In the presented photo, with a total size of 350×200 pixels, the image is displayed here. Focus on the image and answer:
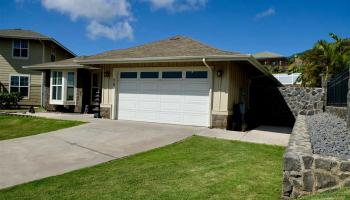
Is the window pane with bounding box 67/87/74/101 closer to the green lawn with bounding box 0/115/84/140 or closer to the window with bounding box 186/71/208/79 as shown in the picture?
the green lawn with bounding box 0/115/84/140

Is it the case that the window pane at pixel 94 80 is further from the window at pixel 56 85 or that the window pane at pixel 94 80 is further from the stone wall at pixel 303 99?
the stone wall at pixel 303 99

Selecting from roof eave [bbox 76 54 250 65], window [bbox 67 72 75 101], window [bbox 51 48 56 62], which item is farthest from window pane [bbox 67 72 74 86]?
window [bbox 51 48 56 62]

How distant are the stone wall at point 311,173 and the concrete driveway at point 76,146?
4460mm

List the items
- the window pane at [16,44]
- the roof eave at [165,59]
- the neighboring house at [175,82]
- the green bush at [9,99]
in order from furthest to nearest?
the window pane at [16,44] → the green bush at [9,99] → the neighboring house at [175,82] → the roof eave at [165,59]

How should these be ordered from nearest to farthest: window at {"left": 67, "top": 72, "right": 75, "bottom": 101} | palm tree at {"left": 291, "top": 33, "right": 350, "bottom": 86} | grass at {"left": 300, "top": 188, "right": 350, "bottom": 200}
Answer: grass at {"left": 300, "top": 188, "right": 350, "bottom": 200} → window at {"left": 67, "top": 72, "right": 75, "bottom": 101} → palm tree at {"left": 291, "top": 33, "right": 350, "bottom": 86}

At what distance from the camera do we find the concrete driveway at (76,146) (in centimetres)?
645

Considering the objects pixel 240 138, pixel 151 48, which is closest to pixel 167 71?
pixel 151 48

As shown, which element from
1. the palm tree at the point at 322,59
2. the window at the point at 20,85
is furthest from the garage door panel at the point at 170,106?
the window at the point at 20,85

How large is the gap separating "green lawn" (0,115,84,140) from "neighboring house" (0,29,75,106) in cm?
929

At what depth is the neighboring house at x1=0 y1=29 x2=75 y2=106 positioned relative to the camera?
23156 millimetres

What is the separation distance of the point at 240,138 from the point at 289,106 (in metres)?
7.64

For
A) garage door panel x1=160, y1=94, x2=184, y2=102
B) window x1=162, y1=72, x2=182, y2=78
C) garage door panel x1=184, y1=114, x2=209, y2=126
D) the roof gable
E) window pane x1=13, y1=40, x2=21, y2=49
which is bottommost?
garage door panel x1=184, y1=114, x2=209, y2=126

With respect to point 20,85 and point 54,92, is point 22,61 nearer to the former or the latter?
point 20,85

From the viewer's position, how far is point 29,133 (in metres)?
10.9
